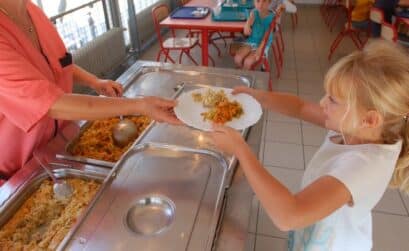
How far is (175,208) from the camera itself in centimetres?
81

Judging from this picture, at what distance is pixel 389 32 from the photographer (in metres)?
2.89

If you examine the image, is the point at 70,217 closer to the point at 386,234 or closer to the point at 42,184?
the point at 42,184

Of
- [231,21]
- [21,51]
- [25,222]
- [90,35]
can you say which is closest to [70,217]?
[25,222]

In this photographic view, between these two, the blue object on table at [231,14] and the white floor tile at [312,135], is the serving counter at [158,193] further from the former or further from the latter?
the blue object on table at [231,14]

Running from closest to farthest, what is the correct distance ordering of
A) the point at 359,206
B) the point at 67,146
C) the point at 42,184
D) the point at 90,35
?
the point at 359,206 < the point at 42,184 < the point at 67,146 < the point at 90,35

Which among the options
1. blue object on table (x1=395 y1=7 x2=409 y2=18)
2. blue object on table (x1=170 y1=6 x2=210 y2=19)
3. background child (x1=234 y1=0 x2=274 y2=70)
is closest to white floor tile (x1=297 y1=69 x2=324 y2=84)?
background child (x1=234 y1=0 x2=274 y2=70)

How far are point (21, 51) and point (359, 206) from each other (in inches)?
38.7

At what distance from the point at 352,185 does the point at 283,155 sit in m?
1.59

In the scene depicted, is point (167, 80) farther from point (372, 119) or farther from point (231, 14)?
point (231, 14)

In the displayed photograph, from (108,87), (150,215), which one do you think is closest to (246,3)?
(108,87)

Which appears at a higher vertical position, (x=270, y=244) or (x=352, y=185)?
(x=352, y=185)

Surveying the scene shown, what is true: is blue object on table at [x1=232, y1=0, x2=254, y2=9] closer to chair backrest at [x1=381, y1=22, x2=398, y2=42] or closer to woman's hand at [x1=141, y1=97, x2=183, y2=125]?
chair backrest at [x1=381, y1=22, x2=398, y2=42]

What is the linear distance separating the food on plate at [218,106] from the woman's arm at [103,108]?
0.39ft

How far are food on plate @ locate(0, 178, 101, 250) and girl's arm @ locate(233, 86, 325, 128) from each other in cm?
61
